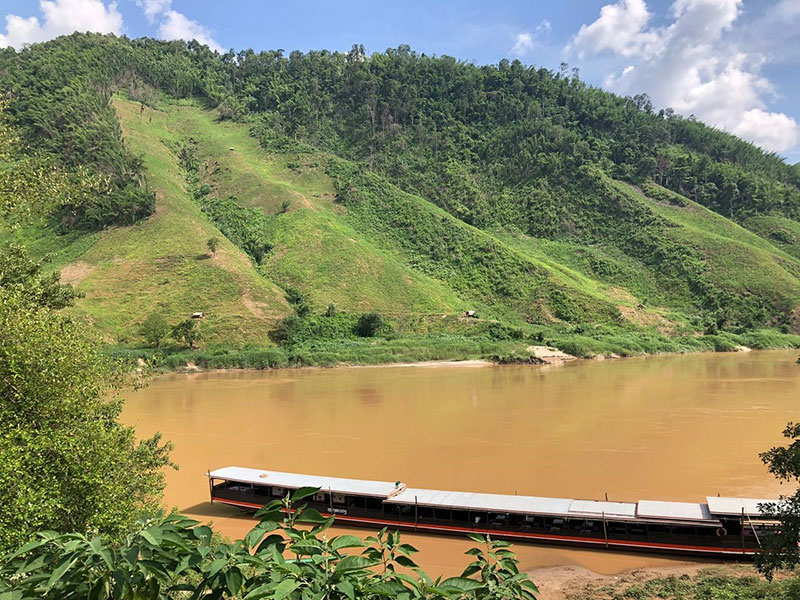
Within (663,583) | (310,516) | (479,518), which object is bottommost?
(663,583)

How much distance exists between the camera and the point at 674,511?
17094mm

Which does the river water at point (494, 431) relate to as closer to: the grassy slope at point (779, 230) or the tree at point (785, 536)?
the tree at point (785, 536)

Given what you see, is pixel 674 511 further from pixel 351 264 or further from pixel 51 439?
pixel 351 264

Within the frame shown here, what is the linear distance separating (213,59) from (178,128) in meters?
51.9

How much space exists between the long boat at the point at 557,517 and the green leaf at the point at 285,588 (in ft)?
46.7

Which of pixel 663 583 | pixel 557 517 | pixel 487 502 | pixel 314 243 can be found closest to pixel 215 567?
pixel 663 583

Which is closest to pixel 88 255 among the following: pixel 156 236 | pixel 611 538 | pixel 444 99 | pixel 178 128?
pixel 156 236

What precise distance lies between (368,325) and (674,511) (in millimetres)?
53767

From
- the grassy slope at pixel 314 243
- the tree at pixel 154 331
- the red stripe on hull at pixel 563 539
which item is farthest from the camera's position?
the grassy slope at pixel 314 243

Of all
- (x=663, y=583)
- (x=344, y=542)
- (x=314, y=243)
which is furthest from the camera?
(x=314, y=243)

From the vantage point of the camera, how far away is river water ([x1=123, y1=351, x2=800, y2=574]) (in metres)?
22.3

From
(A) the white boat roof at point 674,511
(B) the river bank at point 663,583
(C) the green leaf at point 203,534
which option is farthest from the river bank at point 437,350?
(C) the green leaf at point 203,534

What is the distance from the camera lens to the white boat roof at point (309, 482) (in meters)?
19.5

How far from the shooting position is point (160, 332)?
5956cm
